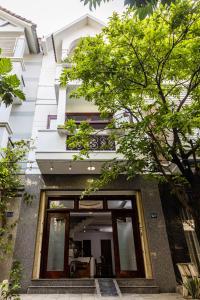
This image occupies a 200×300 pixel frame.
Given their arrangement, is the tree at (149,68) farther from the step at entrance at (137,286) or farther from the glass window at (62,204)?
the glass window at (62,204)

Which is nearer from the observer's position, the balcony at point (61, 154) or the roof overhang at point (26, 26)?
the balcony at point (61, 154)

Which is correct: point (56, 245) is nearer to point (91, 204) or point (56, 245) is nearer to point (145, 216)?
point (91, 204)

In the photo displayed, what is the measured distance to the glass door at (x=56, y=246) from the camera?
660 cm

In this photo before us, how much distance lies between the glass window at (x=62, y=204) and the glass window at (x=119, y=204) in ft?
4.22

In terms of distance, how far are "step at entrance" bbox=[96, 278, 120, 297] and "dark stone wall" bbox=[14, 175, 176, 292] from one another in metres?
1.20

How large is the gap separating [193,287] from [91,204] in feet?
12.1

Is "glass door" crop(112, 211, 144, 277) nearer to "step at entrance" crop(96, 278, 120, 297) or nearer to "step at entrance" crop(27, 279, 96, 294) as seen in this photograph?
"step at entrance" crop(96, 278, 120, 297)

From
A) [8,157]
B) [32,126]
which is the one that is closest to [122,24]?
[8,157]

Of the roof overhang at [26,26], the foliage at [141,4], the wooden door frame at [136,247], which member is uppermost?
the roof overhang at [26,26]

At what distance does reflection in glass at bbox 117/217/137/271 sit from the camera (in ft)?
22.1

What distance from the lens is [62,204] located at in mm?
7496

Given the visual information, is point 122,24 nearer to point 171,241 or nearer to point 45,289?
point 171,241

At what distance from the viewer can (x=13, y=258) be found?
6176 millimetres

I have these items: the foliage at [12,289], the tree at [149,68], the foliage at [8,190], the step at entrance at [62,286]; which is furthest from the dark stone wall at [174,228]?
the foliage at [12,289]
